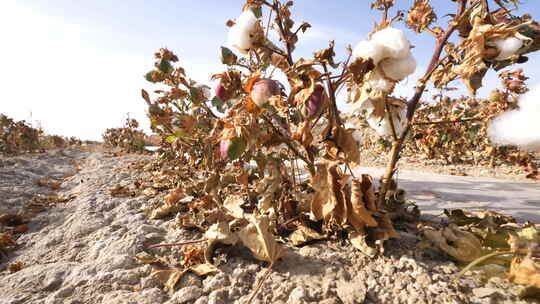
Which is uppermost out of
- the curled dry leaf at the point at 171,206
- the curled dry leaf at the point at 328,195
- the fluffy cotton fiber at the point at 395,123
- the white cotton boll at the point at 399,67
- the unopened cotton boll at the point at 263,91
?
the white cotton boll at the point at 399,67

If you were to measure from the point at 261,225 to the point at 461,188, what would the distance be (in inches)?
62.1

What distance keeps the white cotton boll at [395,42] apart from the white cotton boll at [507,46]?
20 cm

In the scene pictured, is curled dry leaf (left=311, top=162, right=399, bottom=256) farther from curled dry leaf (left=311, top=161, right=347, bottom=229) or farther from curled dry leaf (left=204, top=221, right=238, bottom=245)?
curled dry leaf (left=204, top=221, right=238, bottom=245)

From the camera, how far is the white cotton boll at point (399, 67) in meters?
0.70

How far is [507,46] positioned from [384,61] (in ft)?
0.85

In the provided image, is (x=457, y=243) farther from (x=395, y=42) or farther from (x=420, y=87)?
(x=395, y=42)

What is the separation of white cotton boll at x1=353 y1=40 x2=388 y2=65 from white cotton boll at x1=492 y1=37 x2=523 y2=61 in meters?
0.25

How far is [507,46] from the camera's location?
0.67m

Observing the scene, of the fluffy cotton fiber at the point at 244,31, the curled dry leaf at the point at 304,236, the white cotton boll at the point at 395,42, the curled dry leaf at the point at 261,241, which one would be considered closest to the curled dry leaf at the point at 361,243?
Answer: the curled dry leaf at the point at 304,236

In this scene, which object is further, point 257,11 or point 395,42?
point 257,11

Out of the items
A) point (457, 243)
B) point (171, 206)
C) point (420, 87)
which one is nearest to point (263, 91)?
point (420, 87)

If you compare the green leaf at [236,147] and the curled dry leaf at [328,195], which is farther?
the curled dry leaf at [328,195]

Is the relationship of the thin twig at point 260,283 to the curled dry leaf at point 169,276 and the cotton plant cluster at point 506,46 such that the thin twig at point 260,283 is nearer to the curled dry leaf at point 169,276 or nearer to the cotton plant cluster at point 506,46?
the curled dry leaf at point 169,276

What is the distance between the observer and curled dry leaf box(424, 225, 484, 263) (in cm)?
86
